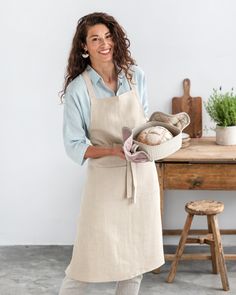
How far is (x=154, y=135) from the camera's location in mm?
2900

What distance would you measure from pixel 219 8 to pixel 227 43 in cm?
22

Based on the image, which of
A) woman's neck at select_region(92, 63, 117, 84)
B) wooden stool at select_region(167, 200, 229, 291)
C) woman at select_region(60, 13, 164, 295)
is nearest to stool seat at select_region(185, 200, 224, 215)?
wooden stool at select_region(167, 200, 229, 291)

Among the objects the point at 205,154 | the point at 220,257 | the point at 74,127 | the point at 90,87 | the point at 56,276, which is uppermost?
the point at 90,87

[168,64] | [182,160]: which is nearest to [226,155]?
[182,160]

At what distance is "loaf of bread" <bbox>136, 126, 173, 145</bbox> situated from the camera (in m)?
2.89

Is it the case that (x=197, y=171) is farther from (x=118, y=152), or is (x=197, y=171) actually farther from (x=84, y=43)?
(x=84, y=43)

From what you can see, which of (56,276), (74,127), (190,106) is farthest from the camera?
(190,106)

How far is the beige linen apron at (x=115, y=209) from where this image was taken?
3062 millimetres

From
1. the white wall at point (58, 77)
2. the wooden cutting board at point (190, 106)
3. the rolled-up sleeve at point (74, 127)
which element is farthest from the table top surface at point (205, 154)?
the rolled-up sleeve at point (74, 127)

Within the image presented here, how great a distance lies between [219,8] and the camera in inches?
164

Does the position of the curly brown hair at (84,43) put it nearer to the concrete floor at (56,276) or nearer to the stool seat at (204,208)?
the stool seat at (204,208)

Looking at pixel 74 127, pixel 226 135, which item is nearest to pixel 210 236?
pixel 226 135

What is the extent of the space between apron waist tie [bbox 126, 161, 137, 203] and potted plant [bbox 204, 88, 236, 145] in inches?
44.3

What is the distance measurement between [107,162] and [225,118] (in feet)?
3.94
